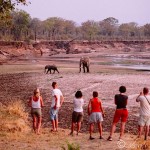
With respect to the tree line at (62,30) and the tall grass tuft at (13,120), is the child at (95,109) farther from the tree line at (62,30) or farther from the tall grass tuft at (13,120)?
the tree line at (62,30)

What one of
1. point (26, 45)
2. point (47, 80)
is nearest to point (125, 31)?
point (26, 45)

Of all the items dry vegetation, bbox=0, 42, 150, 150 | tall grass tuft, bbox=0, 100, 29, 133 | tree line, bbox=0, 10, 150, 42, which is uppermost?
tree line, bbox=0, 10, 150, 42

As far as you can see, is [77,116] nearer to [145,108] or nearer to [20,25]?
[145,108]

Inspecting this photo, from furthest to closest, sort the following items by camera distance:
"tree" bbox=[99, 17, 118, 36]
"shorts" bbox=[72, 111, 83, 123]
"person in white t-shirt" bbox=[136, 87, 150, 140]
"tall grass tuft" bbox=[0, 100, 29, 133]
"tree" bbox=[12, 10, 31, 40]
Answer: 1. "tree" bbox=[99, 17, 118, 36]
2. "tree" bbox=[12, 10, 31, 40]
3. "tall grass tuft" bbox=[0, 100, 29, 133]
4. "shorts" bbox=[72, 111, 83, 123]
5. "person in white t-shirt" bbox=[136, 87, 150, 140]

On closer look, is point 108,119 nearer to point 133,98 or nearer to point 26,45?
point 133,98

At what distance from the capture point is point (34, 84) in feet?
96.3

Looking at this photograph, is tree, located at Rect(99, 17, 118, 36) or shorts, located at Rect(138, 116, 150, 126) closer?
shorts, located at Rect(138, 116, 150, 126)

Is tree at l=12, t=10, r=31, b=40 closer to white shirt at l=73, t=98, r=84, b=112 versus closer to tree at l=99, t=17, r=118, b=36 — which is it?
tree at l=99, t=17, r=118, b=36

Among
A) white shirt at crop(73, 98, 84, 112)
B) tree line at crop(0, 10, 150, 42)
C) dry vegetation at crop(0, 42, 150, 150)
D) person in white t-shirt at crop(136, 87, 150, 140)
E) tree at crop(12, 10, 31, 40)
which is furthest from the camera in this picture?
tree line at crop(0, 10, 150, 42)

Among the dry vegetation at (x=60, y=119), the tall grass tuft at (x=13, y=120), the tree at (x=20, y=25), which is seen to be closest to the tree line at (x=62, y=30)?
the tree at (x=20, y=25)

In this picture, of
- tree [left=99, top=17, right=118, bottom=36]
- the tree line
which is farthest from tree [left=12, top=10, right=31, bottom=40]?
tree [left=99, top=17, right=118, bottom=36]

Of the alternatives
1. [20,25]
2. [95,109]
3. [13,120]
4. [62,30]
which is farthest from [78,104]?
[62,30]

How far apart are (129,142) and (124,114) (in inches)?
33.7

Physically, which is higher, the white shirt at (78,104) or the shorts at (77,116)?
the white shirt at (78,104)
